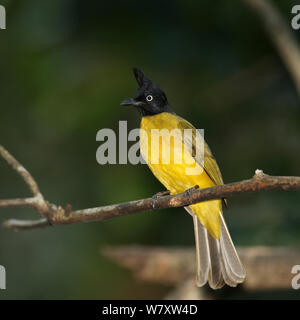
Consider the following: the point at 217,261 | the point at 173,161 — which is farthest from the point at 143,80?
the point at 217,261

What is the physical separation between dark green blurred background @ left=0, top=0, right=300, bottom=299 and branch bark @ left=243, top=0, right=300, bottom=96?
0.62 meters

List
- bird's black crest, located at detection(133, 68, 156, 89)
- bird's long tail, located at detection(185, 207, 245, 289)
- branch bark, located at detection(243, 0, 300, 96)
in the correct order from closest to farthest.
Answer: bird's long tail, located at detection(185, 207, 245, 289)
bird's black crest, located at detection(133, 68, 156, 89)
branch bark, located at detection(243, 0, 300, 96)

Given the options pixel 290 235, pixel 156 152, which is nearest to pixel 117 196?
pixel 290 235

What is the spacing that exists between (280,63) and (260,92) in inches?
14.8

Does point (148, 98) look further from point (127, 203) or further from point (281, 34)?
point (281, 34)

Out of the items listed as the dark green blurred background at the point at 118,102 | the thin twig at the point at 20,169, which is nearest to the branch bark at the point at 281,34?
the dark green blurred background at the point at 118,102

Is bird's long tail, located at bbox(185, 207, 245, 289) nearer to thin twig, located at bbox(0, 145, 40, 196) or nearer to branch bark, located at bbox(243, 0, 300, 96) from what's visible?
thin twig, located at bbox(0, 145, 40, 196)

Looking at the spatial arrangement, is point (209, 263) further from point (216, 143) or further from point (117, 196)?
point (216, 143)

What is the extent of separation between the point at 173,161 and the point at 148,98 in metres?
0.58

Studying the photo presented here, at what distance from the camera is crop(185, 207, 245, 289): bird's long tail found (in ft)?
11.4

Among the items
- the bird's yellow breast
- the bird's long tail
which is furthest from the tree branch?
the bird's long tail

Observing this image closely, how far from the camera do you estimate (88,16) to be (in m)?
5.91

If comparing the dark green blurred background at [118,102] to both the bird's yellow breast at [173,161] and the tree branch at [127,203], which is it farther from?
the tree branch at [127,203]

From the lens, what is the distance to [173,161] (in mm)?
3533
